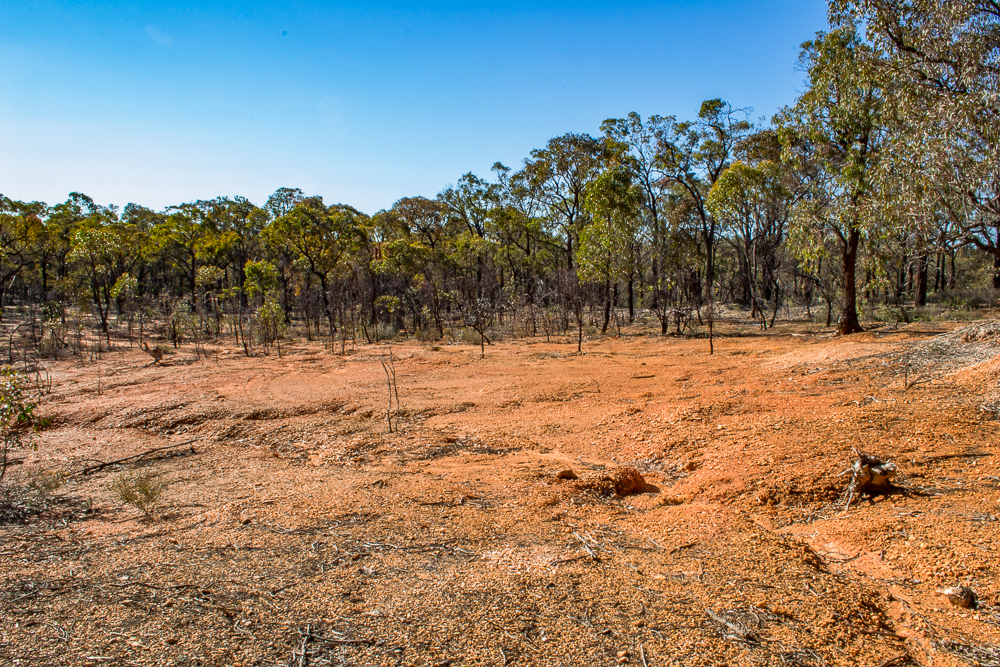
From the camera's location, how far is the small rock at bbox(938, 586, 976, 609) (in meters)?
2.81

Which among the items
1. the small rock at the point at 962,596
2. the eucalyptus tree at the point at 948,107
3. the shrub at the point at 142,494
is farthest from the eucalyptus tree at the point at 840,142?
Result: the shrub at the point at 142,494

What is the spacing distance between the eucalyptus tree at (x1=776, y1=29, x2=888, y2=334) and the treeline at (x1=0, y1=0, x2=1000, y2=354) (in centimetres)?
5

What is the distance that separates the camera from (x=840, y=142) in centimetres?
1327

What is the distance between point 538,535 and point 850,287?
14.0 metres

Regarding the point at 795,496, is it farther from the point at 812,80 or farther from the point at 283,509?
the point at 812,80

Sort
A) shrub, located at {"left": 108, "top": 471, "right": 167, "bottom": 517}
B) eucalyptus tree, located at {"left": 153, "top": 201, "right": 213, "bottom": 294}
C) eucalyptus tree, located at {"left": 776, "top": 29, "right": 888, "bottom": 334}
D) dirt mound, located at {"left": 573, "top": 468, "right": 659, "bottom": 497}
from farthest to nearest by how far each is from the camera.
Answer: eucalyptus tree, located at {"left": 153, "top": 201, "right": 213, "bottom": 294}
eucalyptus tree, located at {"left": 776, "top": 29, "right": 888, "bottom": 334}
dirt mound, located at {"left": 573, "top": 468, "right": 659, "bottom": 497}
shrub, located at {"left": 108, "top": 471, "right": 167, "bottom": 517}

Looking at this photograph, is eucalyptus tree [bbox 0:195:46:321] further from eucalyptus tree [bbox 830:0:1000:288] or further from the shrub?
eucalyptus tree [bbox 830:0:1000:288]

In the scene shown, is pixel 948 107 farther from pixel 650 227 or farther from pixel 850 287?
pixel 650 227

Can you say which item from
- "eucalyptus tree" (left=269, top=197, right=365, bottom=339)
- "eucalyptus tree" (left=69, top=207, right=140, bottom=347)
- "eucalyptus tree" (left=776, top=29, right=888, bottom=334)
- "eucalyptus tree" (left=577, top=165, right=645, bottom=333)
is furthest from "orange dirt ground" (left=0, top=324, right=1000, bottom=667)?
"eucalyptus tree" (left=69, top=207, right=140, bottom=347)

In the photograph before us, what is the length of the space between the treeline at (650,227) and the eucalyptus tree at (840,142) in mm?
53

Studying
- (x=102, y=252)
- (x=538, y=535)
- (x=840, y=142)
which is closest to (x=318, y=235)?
(x=102, y=252)

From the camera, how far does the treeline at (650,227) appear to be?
8383 millimetres

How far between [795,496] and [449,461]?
11.2ft

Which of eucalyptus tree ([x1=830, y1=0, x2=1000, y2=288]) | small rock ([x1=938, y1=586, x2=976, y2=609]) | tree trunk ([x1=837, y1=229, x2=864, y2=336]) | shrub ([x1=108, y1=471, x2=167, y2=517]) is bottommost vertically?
small rock ([x1=938, y1=586, x2=976, y2=609])
